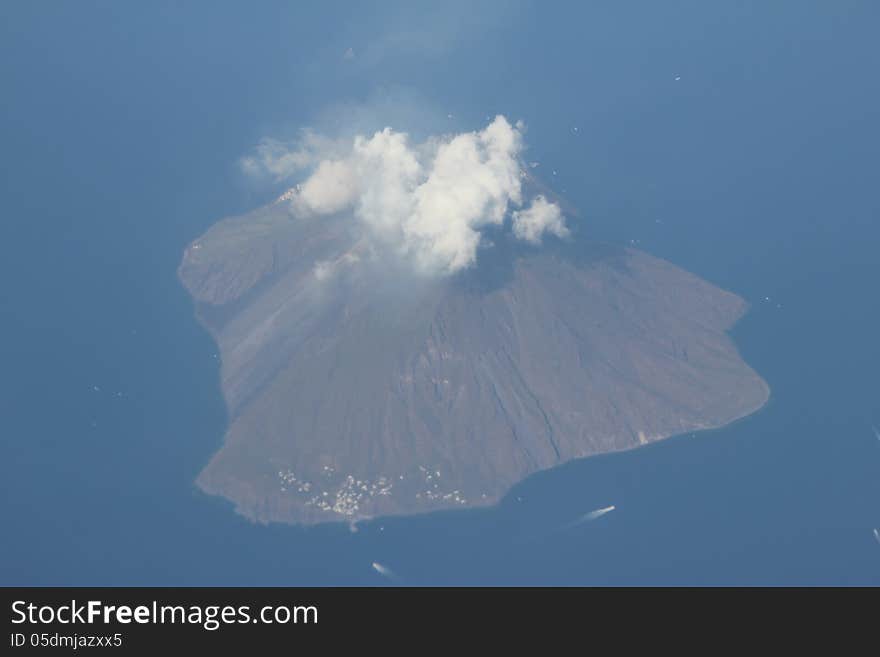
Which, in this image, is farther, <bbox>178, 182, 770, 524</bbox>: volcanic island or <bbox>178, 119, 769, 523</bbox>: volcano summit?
<bbox>178, 119, 769, 523</bbox>: volcano summit

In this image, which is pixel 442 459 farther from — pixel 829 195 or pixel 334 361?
pixel 829 195

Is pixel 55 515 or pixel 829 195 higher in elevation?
pixel 829 195

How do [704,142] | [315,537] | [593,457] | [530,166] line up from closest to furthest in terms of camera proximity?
[315,537]
[593,457]
[530,166]
[704,142]

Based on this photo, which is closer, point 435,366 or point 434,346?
point 435,366

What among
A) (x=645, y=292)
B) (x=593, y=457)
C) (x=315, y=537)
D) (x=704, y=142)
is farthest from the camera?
(x=704, y=142)

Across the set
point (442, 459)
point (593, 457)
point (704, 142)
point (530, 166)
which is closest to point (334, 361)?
point (442, 459)

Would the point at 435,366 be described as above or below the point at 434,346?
below

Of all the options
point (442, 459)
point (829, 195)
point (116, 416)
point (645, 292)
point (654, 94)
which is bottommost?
point (442, 459)

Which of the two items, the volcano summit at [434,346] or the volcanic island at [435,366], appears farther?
the volcano summit at [434,346]
